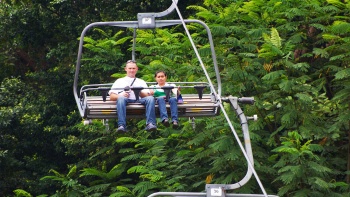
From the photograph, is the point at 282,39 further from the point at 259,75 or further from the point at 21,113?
the point at 21,113

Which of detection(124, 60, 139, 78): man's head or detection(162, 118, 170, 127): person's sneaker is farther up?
detection(124, 60, 139, 78): man's head

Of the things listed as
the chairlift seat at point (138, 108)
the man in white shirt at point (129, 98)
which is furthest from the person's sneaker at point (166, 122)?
the chairlift seat at point (138, 108)

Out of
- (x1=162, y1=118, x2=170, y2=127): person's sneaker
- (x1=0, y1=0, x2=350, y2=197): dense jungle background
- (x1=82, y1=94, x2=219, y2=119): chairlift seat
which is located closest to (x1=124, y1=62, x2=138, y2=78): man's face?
(x1=82, y1=94, x2=219, y2=119): chairlift seat

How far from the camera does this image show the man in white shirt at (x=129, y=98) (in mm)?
14680

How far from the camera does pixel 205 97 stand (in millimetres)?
15312

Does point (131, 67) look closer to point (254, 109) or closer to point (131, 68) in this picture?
point (131, 68)

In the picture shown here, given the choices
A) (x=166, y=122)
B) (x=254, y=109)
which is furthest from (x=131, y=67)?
(x=254, y=109)

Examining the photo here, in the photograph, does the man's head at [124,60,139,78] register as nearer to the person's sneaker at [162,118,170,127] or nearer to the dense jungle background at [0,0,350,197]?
the person's sneaker at [162,118,170,127]

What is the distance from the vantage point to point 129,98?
15039 millimetres

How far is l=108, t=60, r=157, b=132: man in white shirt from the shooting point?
14.7m

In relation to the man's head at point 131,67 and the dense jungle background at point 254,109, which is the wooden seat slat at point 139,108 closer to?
the man's head at point 131,67

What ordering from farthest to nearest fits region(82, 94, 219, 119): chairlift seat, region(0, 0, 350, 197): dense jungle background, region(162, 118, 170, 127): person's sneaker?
region(0, 0, 350, 197): dense jungle background, region(82, 94, 219, 119): chairlift seat, region(162, 118, 170, 127): person's sneaker

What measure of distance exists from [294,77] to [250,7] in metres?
1.46

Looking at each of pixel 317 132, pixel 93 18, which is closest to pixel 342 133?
pixel 317 132
